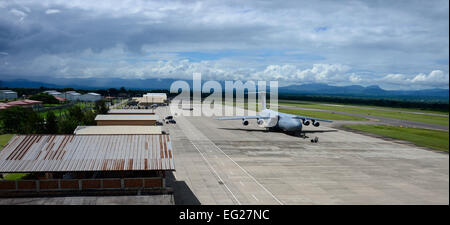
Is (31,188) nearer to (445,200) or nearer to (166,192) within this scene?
(166,192)

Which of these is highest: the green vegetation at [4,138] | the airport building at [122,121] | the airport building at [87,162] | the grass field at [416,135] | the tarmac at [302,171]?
the airport building at [122,121]

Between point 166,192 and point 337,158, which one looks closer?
point 166,192

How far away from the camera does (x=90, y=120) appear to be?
2950 inches

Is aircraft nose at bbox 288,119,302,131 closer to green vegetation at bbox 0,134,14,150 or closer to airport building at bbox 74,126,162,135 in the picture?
airport building at bbox 74,126,162,135

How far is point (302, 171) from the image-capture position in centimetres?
4553

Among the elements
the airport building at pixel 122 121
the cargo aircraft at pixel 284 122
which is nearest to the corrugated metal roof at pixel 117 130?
the airport building at pixel 122 121

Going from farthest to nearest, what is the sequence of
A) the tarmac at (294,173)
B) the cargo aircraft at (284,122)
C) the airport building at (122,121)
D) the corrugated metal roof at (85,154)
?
1. the cargo aircraft at (284,122)
2. the airport building at (122,121)
3. the tarmac at (294,173)
4. the corrugated metal roof at (85,154)

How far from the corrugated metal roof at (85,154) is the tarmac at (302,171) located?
20.2 ft

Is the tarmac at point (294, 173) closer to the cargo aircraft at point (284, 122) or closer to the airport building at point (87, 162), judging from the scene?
the airport building at point (87, 162)

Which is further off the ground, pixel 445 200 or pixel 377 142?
pixel 445 200

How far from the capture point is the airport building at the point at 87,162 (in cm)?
2600

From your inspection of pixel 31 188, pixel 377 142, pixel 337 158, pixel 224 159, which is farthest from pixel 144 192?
pixel 377 142

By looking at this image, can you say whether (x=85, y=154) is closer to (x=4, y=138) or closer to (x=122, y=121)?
(x=122, y=121)
